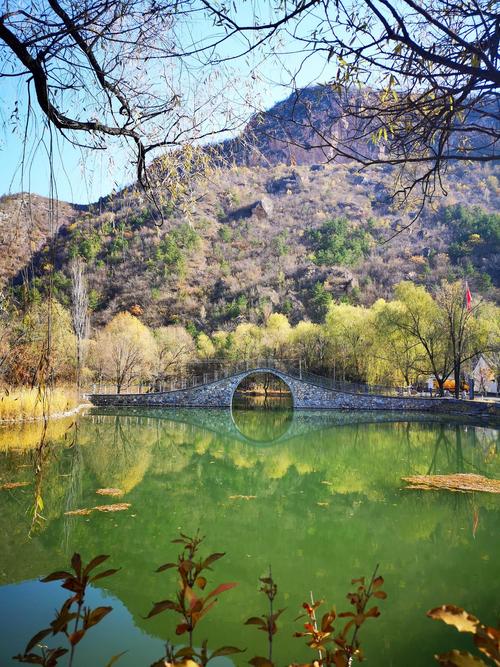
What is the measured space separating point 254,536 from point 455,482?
206 inches

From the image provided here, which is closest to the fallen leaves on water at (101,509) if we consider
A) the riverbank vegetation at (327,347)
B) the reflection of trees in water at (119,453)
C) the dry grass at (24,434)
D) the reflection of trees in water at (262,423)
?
the reflection of trees in water at (119,453)

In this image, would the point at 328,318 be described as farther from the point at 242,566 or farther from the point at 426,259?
the point at 242,566

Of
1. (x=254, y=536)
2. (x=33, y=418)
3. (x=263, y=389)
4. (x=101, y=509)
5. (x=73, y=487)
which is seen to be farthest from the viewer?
(x=263, y=389)

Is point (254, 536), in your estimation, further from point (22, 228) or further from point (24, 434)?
point (24, 434)

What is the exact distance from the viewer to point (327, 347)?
33844 millimetres

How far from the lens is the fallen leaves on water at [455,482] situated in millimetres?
9938

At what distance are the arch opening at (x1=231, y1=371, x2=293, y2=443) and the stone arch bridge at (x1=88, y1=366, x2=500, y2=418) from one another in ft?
4.30

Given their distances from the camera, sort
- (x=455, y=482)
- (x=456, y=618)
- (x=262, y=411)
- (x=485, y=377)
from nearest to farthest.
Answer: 1. (x=456, y=618)
2. (x=455, y=482)
3. (x=485, y=377)
4. (x=262, y=411)

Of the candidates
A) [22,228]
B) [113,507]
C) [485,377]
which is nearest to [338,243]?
[485,377]

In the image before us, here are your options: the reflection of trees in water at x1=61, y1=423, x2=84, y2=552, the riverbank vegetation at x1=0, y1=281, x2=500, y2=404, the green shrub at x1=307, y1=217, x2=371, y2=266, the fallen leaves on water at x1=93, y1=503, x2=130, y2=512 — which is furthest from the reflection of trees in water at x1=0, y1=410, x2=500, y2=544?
the green shrub at x1=307, y1=217, x2=371, y2=266

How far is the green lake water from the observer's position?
15.0ft

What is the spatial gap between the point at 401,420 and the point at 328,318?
11.8 meters

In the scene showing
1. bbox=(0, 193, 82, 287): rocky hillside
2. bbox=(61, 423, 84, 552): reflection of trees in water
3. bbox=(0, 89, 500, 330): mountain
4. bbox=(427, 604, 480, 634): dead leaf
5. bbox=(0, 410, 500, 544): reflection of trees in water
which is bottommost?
bbox=(0, 410, 500, 544): reflection of trees in water

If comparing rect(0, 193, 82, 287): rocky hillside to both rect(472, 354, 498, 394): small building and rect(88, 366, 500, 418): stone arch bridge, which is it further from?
rect(472, 354, 498, 394): small building
